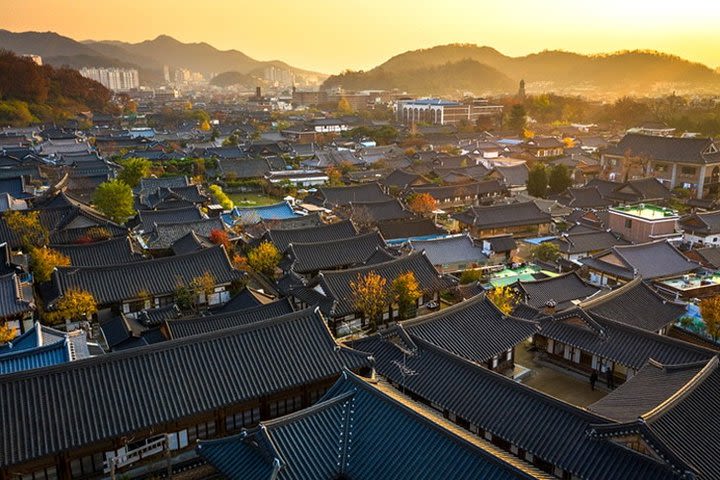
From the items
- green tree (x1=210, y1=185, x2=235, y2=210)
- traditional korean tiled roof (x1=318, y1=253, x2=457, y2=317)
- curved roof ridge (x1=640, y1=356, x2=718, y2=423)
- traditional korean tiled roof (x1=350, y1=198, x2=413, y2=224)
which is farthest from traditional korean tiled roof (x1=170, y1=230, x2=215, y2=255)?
curved roof ridge (x1=640, y1=356, x2=718, y2=423)

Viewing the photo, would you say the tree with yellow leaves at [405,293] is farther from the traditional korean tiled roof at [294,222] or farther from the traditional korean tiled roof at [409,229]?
the traditional korean tiled roof at [294,222]

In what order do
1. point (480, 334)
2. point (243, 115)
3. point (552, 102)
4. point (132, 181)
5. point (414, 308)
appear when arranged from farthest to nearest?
point (243, 115) < point (552, 102) < point (132, 181) < point (414, 308) < point (480, 334)

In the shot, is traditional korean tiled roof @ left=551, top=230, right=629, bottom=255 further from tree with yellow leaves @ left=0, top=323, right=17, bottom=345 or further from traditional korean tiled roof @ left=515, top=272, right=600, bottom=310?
tree with yellow leaves @ left=0, top=323, right=17, bottom=345

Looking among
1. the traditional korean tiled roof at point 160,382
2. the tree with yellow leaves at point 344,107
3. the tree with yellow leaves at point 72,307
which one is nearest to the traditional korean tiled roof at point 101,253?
the tree with yellow leaves at point 72,307

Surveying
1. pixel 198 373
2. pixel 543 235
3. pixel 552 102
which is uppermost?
pixel 552 102

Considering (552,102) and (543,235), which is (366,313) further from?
(552,102)

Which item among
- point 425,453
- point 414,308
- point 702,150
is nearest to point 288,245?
point 414,308
